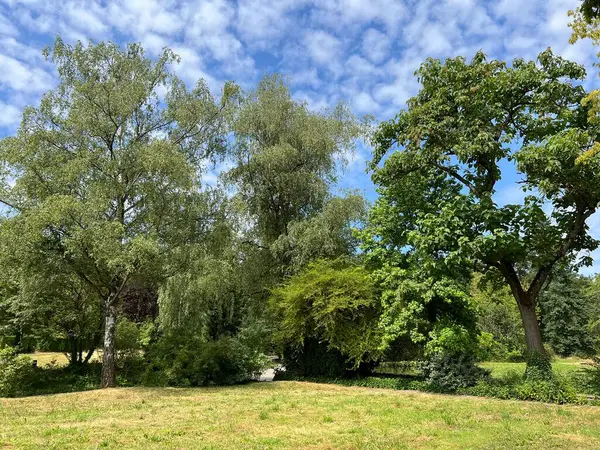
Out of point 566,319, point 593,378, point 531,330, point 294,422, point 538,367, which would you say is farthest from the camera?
point 566,319

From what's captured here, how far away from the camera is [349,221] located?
18062mm

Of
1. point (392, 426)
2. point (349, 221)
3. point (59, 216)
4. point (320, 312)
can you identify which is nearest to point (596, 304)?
point (349, 221)

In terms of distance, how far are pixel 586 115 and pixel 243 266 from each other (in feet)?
43.1

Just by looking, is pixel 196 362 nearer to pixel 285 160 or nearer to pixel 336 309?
pixel 336 309

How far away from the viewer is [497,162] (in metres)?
13.1

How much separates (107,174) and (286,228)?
7812 millimetres

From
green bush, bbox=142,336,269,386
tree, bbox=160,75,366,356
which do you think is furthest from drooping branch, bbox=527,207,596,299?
green bush, bbox=142,336,269,386

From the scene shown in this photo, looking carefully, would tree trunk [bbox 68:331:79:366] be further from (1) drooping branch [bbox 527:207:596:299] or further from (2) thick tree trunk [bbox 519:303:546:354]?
(1) drooping branch [bbox 527:207:596:299]

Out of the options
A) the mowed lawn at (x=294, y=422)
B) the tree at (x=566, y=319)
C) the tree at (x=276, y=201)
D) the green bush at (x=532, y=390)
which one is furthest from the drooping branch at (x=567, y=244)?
the tree at (x=566, y=319)

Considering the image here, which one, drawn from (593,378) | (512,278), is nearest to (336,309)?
(512,278)

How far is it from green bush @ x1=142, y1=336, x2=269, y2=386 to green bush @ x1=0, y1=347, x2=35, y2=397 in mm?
3802

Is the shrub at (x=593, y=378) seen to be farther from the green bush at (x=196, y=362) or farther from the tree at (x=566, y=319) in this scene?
the tree at (x=566, y=319)

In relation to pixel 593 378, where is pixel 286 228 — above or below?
above

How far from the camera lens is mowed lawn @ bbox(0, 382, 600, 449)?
6.75 m
